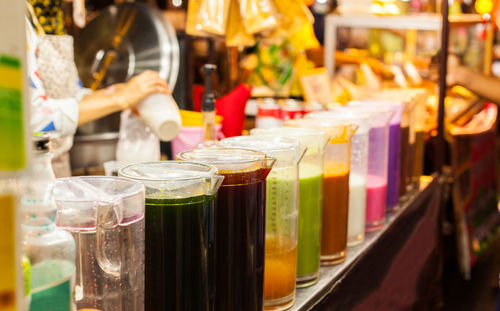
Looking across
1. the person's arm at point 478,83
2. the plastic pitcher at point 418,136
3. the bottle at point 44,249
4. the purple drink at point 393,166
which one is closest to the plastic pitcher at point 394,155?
the purple drink at point 393,166

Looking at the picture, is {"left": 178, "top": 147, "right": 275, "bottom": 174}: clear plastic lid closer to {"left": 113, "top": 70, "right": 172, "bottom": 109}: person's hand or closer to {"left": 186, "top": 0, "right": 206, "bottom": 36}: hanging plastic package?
{"left": 113, "top": 70, "right": 172, "bottom": 109}: person's hand

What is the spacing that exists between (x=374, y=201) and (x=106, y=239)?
96cm

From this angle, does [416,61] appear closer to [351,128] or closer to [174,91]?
[174,91]

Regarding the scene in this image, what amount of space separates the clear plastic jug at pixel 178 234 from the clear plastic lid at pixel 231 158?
53 millimetres

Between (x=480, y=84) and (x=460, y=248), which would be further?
(x=460, y=248)

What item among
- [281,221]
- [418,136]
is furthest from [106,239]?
[418,136]

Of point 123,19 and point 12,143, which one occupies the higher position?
point 123,19

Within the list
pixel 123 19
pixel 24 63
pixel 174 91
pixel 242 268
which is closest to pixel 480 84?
pixel 174 91

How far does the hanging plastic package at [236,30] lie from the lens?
1.98 metres

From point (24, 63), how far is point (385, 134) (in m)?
1.19

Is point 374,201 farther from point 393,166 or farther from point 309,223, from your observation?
point 309,223

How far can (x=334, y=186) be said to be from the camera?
3.81 feet

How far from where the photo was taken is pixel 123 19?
2.34 meters

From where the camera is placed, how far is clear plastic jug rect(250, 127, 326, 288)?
1033 mm
